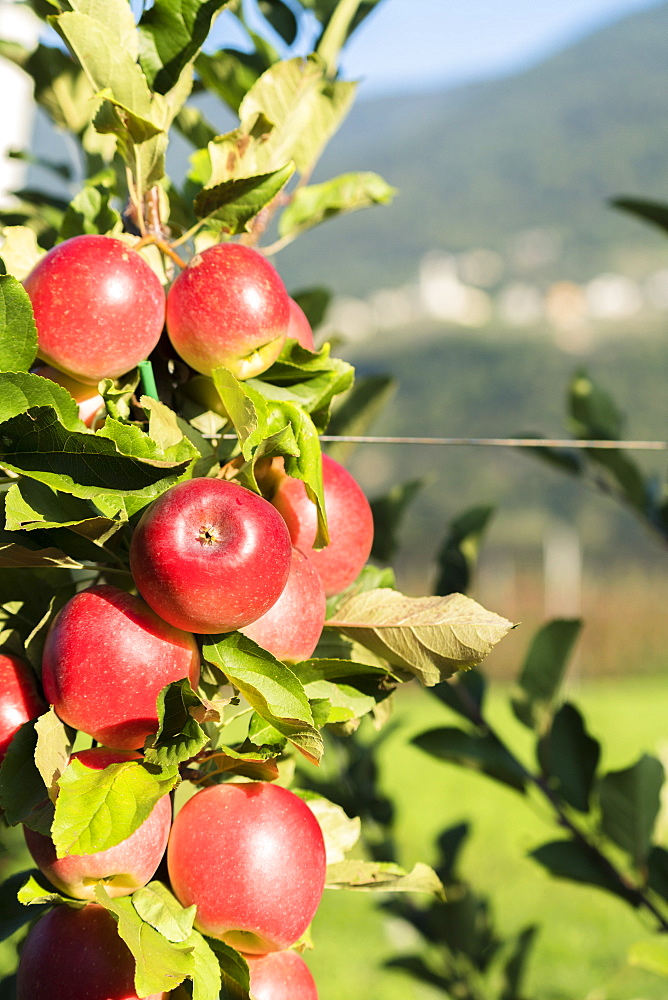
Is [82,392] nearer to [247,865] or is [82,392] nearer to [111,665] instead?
[111,665]

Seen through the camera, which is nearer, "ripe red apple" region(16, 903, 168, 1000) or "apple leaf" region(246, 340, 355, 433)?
→ "ripe red apple" region(16, 903, 168, 1000)

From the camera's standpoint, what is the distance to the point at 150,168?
64cm

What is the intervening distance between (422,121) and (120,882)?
302 ft

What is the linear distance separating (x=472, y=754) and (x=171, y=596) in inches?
26.0

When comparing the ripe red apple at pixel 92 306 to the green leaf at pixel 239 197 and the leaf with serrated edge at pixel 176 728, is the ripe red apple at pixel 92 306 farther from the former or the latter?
the leaf with serrated edge at pixel 176 728

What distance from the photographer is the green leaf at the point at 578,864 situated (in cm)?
103

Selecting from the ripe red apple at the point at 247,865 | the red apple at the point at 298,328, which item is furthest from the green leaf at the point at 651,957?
the red apple at the point at 298,328

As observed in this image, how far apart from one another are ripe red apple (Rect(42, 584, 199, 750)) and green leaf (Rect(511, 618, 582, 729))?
2.00 feet

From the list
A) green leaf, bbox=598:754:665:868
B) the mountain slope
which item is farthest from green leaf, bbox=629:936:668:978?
the mountain slope

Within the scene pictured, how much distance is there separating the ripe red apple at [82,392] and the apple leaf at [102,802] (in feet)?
0.80

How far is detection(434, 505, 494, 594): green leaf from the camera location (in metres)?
1.15

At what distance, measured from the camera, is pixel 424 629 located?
0.59 metres

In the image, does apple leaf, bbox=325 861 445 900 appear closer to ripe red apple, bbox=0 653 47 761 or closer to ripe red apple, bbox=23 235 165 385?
ripe red apple, bbox=0 653 47 761

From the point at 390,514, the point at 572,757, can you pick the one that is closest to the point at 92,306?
the point at 390,514
